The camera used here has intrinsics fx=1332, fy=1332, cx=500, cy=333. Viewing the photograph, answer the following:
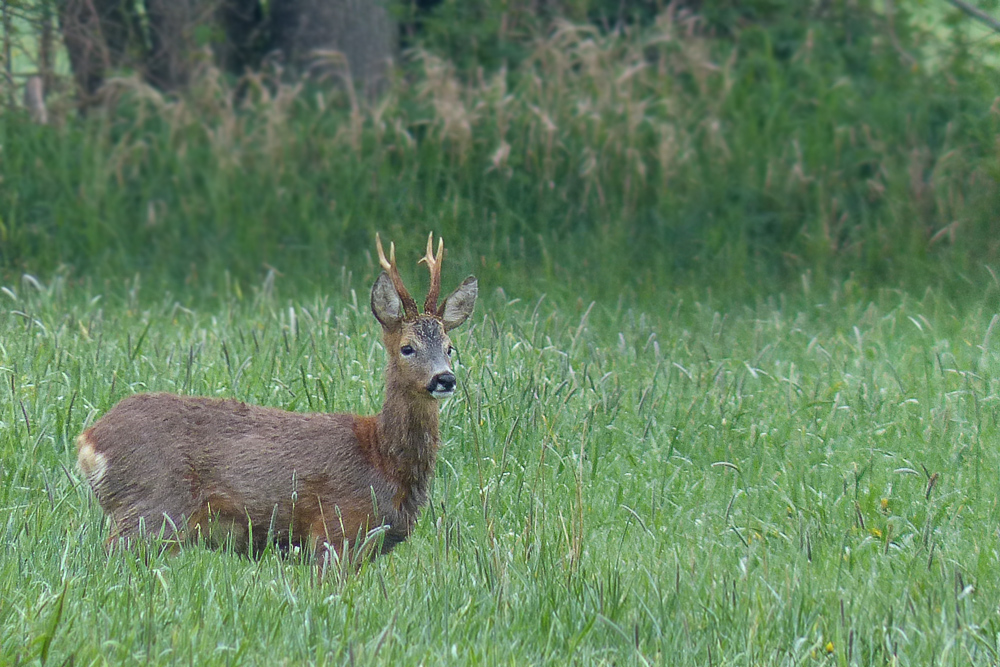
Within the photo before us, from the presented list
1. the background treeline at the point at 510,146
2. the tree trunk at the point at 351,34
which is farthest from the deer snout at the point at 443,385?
the tree trunk at the point at 351,34

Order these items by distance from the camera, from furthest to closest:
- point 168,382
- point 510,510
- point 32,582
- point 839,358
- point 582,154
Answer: point 582,154 < point 839,358 < point 168,382 < point 510,510 < point 32,582

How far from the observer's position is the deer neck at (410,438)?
5.07 meters

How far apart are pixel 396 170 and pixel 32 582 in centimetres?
695

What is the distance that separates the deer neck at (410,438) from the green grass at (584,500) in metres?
0.16

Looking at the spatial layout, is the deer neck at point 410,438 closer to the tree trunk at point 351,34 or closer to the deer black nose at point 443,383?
the deer black nose at point 443,383

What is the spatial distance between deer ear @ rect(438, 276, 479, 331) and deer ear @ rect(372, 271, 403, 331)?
189 millimetres

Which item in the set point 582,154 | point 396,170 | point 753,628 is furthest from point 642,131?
point 753,628

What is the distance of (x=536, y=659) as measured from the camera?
3.77 metres

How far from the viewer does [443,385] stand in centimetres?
488

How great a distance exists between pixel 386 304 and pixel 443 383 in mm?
432

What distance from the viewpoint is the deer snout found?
4.87 metres

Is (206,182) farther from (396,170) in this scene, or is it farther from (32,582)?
(32,582)

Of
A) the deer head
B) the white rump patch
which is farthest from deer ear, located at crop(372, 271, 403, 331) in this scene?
the white rump patch

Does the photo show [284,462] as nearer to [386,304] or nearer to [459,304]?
[386,304]
